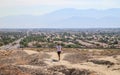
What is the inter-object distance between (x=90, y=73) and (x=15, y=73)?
600cm

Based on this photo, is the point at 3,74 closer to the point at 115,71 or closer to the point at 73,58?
the point at 115,71

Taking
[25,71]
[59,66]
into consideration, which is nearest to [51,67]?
[59,66]

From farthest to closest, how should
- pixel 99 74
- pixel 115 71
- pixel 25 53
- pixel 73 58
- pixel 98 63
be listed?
pixel 25 53, pixel 73 58, pixel 98 63, pixel 115 71, pixel 99 74

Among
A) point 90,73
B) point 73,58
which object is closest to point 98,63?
point 73,58

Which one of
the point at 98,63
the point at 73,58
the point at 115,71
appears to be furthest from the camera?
the point at 73,58

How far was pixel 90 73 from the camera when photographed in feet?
87.5

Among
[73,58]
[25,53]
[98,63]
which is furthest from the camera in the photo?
[25,53]

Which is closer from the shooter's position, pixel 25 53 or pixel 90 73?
pixel 90 73

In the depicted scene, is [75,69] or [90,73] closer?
[90,73]

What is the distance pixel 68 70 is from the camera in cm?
2903

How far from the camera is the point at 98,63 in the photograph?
35.6m

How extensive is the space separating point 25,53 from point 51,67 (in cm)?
1877

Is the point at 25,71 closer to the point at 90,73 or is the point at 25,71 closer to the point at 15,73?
the point at 15,73

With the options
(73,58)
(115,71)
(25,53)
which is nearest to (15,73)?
(115,71)
